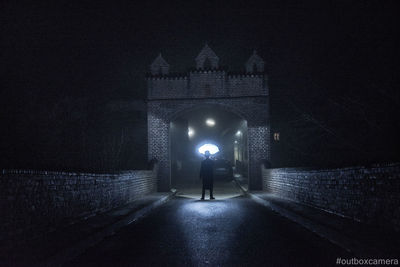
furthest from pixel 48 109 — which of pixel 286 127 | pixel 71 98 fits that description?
pixel 286 127

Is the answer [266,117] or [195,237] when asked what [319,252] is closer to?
[195,237]

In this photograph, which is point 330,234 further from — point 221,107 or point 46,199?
point 221,107

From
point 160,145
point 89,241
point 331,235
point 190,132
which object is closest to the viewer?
point 89,241

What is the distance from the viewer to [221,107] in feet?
69.5

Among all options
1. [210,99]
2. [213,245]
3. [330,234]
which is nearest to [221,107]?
[210,99]

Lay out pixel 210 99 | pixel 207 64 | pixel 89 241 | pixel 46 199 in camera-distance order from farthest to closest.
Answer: pixel 207 64 → pixel 210 99 → pixel 46 199 → pixel 89 241

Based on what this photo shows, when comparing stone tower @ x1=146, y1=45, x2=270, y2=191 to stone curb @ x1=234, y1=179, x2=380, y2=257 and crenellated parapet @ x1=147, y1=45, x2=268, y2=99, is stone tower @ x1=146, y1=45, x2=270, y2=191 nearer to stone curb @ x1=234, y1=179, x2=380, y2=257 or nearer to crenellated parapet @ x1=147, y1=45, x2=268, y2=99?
crenellated parapet @ x1=147, y1=45, x2=268, y2=99

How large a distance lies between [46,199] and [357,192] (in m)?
6.73

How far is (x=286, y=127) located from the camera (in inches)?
1042

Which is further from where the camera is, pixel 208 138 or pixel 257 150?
pixel 208 138

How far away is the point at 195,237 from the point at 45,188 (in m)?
3.14

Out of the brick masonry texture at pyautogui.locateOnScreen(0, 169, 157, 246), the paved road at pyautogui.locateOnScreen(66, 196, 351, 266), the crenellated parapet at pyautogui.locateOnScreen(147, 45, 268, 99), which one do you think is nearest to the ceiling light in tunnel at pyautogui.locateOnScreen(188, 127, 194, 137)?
the crenellated parapet at pyautogui.locateOnScreen(147, 45, 268, 99)

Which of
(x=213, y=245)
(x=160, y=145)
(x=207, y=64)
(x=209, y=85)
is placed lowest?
(x=213, y=245)

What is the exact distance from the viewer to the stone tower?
20859 millimetres
